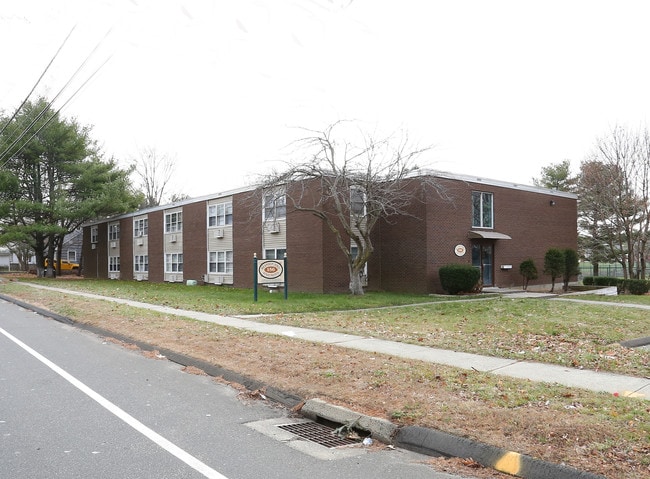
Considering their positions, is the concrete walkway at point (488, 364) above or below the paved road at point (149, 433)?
above

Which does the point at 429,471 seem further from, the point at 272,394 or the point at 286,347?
the point at 286,347

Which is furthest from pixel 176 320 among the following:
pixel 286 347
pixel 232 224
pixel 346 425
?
pixel 232 224

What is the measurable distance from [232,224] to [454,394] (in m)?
26.2

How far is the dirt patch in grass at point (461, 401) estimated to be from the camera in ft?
15.6

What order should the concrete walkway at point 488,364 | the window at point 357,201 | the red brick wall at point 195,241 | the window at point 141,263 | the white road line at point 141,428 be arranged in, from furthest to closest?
the window at point 141,263 < the red brick wall at point 195,241 < the window at point 357,201 < the concrete walkway at point 488,364 < the white road line at point 141,428

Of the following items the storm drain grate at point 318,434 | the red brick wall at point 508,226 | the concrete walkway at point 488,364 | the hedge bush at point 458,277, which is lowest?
the storm drain grate at point 318,434

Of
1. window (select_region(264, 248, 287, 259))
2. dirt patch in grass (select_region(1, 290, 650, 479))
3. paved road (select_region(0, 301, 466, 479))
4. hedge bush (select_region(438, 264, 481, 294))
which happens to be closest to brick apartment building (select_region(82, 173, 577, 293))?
window (select_region(264, 248, 287, 259))

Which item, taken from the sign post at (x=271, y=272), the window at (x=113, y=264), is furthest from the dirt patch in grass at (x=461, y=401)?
the window at (x=113, y=264)

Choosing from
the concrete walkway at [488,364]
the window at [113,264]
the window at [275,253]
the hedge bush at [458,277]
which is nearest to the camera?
the concrete walkway at [488,364]

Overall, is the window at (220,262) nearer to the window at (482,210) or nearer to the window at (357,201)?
the window at (357,201)

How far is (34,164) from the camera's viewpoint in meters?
43.7

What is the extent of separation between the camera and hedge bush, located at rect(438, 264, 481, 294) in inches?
937

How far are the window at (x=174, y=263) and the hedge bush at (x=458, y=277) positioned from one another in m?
19.5

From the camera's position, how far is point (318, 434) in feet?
19.5
